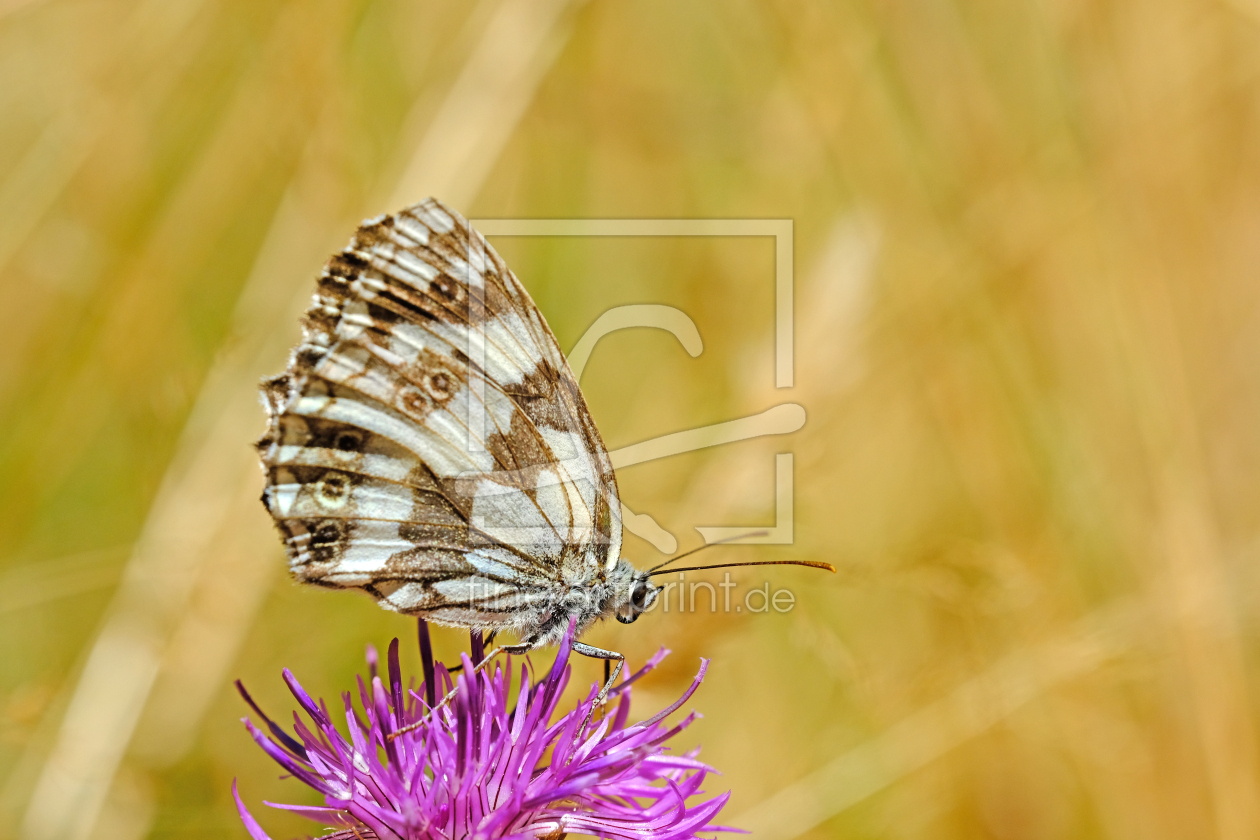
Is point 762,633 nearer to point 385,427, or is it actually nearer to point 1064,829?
point 1064,829

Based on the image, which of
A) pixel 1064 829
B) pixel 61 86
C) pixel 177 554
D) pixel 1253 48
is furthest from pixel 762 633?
pixel 61 86

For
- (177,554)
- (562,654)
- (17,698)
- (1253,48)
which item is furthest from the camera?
(1253,48)

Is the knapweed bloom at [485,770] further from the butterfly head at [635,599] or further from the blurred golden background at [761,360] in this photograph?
the blurred golden background at [761,360]

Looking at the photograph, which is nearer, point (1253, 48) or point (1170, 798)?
point (1170, 798)

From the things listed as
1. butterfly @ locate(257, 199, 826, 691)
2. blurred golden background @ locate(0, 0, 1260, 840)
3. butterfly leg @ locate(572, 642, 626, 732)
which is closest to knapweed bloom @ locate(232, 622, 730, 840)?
butterfly leg @ locate(572, 642, 626, 732)

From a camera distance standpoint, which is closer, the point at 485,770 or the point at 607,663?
the point at 485,770

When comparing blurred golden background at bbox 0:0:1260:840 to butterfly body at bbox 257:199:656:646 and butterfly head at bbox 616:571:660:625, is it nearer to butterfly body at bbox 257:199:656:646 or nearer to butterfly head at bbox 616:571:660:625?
butterfly head at bbox 616:571:660:625

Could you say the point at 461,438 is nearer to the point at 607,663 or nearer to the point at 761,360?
the point at 607,663

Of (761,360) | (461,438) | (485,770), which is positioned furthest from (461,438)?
(761,360)

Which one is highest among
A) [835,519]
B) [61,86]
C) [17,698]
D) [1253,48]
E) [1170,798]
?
[1253,48]
